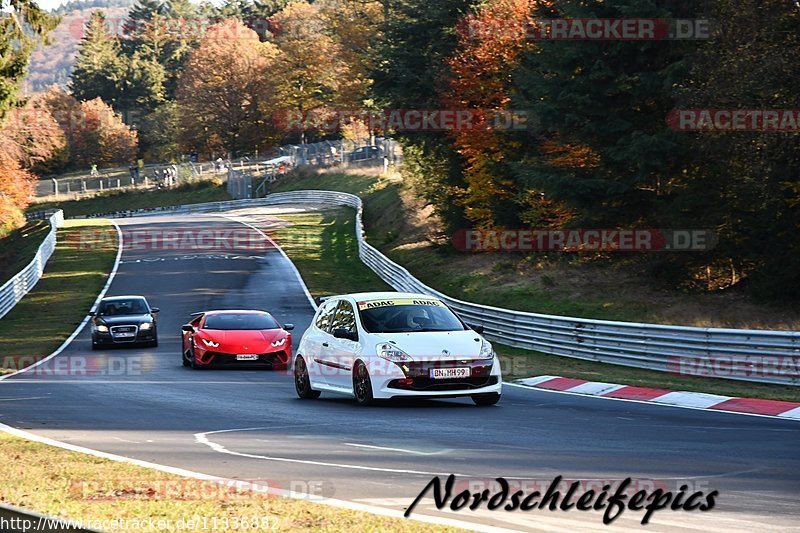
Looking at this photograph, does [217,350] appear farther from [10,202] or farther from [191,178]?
[191,178]

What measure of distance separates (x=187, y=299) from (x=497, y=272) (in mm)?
12136

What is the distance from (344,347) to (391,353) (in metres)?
1.27

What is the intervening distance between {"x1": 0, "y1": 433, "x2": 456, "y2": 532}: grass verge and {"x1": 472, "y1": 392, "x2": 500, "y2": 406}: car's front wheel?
21.8 feet

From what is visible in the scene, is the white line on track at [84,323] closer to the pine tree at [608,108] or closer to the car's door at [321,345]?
the car's door at [321,345]

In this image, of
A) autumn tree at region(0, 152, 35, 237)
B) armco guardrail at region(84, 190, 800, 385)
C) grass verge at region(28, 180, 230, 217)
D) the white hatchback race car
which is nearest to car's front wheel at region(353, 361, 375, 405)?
the white hatchback race car

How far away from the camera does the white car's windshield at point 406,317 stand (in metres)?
16.5

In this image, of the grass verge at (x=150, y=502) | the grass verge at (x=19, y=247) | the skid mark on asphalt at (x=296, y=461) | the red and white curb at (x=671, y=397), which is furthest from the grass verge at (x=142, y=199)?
the grass verge at (x=150, y=502)

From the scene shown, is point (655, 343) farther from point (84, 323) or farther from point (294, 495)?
point (84, 323)

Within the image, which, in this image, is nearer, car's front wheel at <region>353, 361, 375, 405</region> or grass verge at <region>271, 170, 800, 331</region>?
car's front wheel at <region>353, 361, 375, 405</region>

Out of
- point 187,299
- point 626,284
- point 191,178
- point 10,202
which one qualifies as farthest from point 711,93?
point 191,178

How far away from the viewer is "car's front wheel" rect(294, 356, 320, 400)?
703 inches

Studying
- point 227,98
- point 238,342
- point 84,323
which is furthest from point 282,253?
point 227,98

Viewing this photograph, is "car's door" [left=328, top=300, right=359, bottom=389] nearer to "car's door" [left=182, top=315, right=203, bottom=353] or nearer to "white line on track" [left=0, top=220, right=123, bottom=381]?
"car's door" [left=182, top=315, right=203, bottom=353]

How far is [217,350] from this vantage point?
78.3 ft
